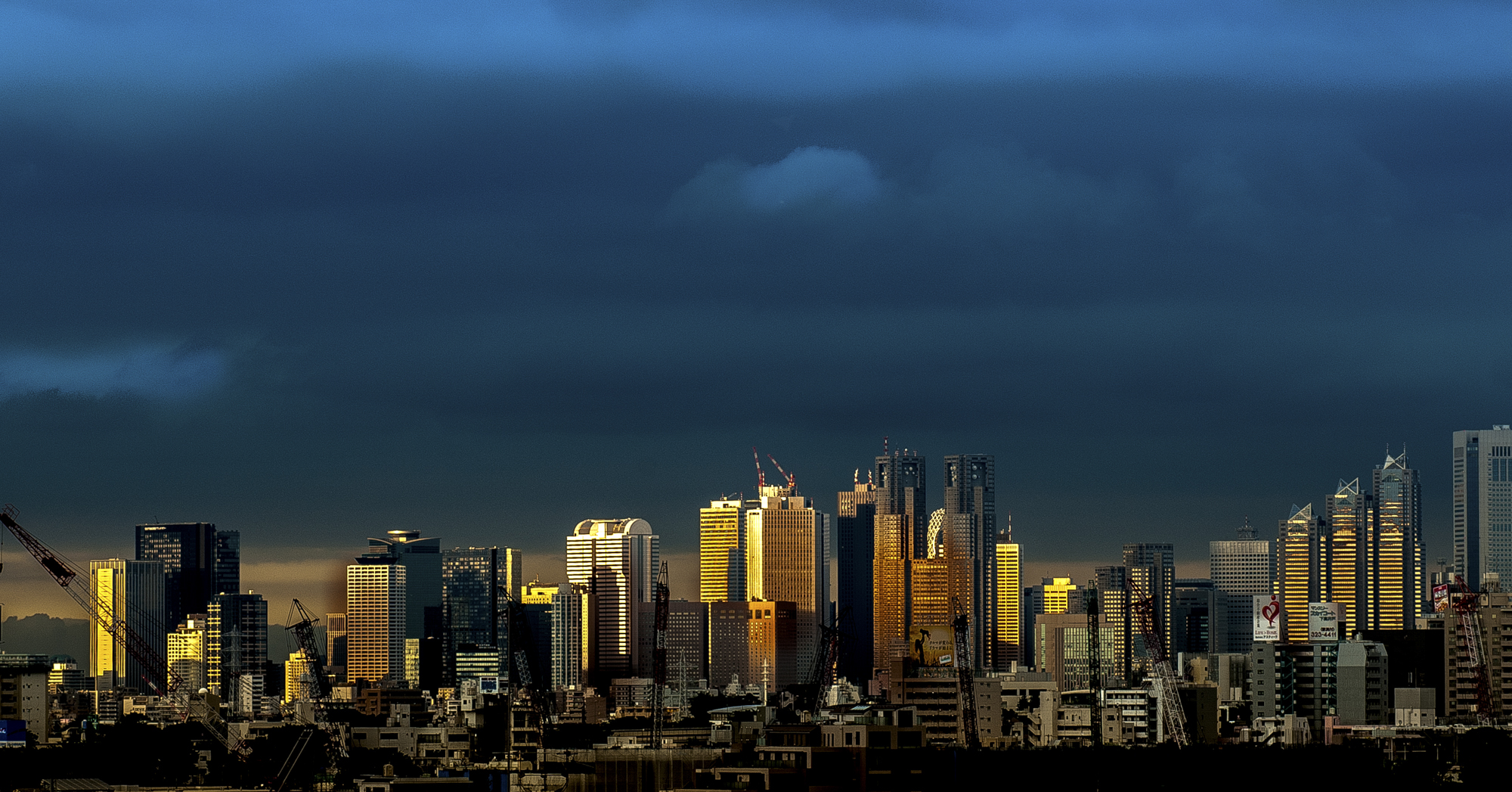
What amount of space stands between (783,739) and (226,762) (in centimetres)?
6527

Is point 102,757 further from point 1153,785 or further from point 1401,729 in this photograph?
point 1401,729

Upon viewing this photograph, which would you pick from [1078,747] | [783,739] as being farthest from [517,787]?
[1078,747]

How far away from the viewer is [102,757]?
152m

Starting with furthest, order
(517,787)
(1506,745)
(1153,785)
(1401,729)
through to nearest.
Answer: (1401,729) < (1506,745) < (1153,785) < (517,787)

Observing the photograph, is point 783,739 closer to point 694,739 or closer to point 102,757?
point 694,739

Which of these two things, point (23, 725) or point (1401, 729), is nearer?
point (23, 725)

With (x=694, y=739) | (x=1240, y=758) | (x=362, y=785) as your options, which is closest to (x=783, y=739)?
(x=362, y=785)

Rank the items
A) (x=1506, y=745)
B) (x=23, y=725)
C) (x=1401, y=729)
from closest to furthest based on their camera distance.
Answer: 1. (x=1506, y=745)
2. (x=23, y=725)
3. (x=1401, y=729)

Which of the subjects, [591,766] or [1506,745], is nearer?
[591,766]

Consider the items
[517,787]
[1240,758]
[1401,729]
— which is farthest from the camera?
[1401,729]

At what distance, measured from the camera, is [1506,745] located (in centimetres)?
16912

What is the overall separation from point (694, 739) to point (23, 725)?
6649 centimetres

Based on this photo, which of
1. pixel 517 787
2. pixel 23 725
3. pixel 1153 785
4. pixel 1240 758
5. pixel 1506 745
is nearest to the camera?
pixel 517 787

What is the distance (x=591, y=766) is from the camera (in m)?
110
